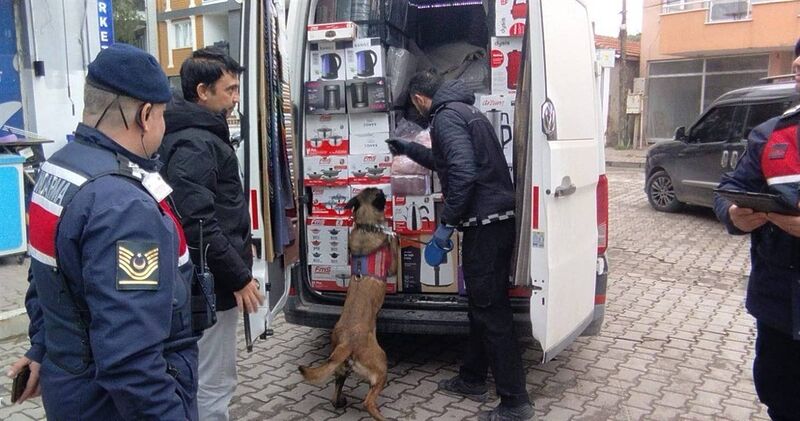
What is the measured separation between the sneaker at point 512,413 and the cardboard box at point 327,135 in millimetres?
2035

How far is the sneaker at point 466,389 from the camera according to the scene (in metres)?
3.95

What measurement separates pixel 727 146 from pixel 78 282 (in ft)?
30.1

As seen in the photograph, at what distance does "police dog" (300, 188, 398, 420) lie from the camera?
359cm

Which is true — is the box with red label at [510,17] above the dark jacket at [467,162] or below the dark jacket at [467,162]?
above

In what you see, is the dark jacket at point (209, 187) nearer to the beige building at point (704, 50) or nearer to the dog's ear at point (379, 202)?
the dog's ear at point (379, 202)

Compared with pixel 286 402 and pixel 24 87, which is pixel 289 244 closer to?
pixel 286 402

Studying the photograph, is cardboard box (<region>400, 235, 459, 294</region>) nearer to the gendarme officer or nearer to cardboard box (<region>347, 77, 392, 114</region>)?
cardboard box (<region>347, 77, 392, 114</region>)

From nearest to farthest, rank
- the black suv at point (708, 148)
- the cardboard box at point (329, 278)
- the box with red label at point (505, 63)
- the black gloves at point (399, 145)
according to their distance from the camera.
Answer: the black gloves at point (399, 145) → the box with red label at point (505, 63) → the cardboard box at point (329, 278) → the black suv at point (708, 148)

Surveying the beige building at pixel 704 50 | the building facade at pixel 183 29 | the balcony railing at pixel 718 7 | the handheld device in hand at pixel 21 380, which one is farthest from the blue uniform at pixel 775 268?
the building facade at pixel 183 29

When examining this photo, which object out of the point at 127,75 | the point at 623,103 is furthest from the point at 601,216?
the point at 623,103

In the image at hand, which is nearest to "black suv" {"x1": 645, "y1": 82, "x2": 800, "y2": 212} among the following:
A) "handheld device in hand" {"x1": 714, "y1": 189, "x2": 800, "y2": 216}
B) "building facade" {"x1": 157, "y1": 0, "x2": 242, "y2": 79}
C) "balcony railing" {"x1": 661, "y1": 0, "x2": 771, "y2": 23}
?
"handheld device in hand" {"x1": 714, "y1": 189, "x2": 800, "y2": 216}

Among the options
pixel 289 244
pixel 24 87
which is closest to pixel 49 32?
pixel 24 87

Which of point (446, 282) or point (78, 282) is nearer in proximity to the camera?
point (78, 282)

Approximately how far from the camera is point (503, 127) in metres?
Answer: 4.41
